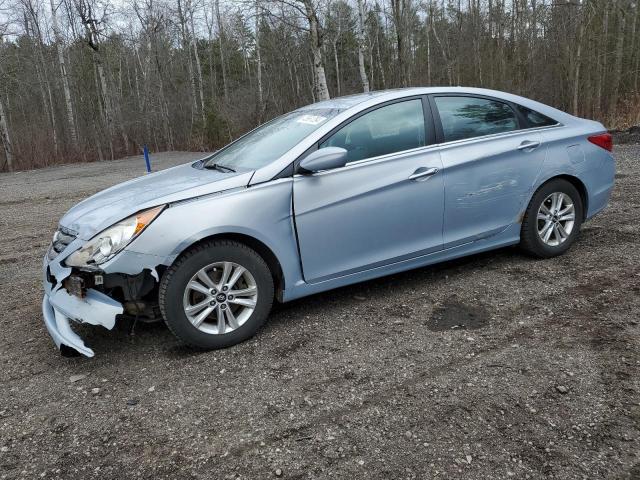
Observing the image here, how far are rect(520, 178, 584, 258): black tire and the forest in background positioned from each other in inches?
468

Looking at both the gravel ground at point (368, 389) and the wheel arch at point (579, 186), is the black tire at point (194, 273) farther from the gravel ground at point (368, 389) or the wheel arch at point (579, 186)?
the wheel arch at point (579, 186)

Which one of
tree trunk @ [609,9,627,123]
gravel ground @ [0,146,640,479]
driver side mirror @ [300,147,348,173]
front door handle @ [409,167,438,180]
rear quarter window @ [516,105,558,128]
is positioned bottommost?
gravel ground @ [0,146,640,479]

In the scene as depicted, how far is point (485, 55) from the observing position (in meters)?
Answer: 21.5

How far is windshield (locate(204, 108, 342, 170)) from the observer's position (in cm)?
396

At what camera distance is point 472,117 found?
4.48m

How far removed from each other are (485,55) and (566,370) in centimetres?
2088

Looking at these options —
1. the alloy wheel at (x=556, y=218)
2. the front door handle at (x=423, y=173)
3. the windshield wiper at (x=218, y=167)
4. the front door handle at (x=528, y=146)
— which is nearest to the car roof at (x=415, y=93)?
the front door handle at (x=528, y=146)

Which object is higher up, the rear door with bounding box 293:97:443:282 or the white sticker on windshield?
the white sticker on windshield

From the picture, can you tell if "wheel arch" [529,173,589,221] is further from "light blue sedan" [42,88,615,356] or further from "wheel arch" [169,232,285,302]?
"wheel arch" [169,232,285,302]

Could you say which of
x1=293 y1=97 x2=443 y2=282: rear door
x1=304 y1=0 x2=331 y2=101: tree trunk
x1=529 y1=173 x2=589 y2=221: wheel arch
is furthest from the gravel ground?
x1=304 y1=0 x2=331 y2=101: tree trunk

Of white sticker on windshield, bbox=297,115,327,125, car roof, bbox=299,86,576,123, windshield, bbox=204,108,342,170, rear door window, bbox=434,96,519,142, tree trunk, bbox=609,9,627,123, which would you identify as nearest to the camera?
windshield, bbox=204,108,342,170

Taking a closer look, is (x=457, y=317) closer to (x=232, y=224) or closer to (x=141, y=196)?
(x=232, y=224)

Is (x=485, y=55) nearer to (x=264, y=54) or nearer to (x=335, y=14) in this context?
(x=335, y=14)

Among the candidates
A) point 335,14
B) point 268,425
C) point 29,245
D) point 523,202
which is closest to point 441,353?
point 268,425
